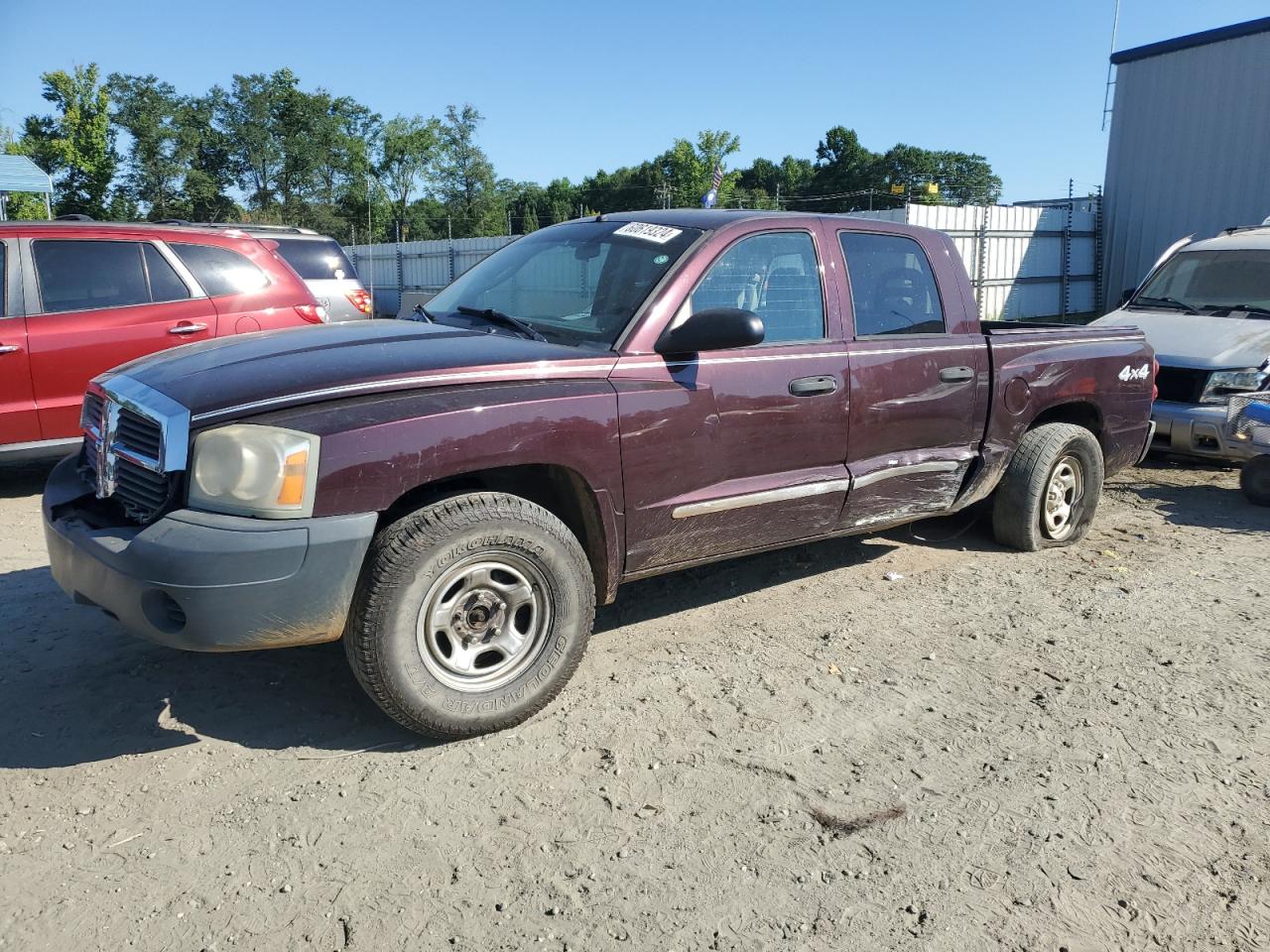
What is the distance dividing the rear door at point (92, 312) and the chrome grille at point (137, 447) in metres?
3.24

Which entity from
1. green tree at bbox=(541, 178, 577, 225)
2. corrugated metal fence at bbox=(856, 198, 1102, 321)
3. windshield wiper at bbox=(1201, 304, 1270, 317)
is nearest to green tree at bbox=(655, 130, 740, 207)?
green tree at bbox=(541, 178, 577, 225)

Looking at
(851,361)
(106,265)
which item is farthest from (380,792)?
(106,265)

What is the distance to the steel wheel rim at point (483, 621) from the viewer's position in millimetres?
3246

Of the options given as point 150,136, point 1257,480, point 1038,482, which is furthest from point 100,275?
point 150,136

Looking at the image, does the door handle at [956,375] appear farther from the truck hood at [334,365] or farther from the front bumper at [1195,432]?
the front bumper at [1195,432]

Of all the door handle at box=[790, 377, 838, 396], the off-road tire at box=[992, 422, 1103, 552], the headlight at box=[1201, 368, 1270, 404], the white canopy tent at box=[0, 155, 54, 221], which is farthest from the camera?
the white canopy tent at box=[0, 155, 54, 221]

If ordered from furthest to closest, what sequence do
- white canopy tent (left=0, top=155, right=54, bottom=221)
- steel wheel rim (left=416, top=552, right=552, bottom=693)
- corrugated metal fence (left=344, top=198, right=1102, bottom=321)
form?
1. white canopy tent (left=0, top=155, right=54, bottom=221)
2. corrugated metal fence (left=344, top=198, right=1102, bottom=321)
3. steel wheel rim (left=416, top=552, right=552, bottom=693)

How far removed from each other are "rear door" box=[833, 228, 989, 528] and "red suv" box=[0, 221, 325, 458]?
4.36m

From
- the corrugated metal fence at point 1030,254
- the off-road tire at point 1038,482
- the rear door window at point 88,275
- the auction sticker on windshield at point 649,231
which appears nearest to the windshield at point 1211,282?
the off-road tire at point 1038,482

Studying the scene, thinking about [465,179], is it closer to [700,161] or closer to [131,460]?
[700,161]

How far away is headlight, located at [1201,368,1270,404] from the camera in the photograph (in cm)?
740

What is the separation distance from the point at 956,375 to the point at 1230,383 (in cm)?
385

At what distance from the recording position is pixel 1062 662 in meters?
4.15

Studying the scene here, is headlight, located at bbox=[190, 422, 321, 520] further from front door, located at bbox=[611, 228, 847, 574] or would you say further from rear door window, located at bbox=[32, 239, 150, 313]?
rear door window, located at bbox=[32, 239, 150, 313]
